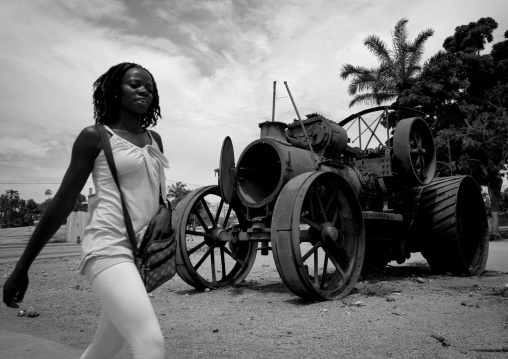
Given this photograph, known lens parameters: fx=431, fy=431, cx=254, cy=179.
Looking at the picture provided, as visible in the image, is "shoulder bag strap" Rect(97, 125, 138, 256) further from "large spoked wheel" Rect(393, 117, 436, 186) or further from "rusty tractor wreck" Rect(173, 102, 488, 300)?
"large spoked wheel" Rect(393, 117, 436, 186)

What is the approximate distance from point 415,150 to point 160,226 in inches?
237

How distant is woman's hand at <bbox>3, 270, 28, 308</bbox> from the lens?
1.62 meters

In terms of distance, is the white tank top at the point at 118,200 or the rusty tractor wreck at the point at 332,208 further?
the rusty tractor wreck at the point at 332,208

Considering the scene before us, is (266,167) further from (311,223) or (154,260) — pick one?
(154,260)

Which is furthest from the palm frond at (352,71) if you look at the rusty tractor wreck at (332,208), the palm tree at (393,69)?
the rusty tractor wreck at (332,208)

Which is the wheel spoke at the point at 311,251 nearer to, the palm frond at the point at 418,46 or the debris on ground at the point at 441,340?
the debris on ground at the point at 441,340

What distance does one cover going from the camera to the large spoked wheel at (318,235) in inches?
177

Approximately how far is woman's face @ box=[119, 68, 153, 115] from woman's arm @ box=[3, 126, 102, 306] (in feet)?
0.90

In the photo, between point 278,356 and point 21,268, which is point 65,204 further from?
point 278,356

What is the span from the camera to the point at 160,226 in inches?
70.2

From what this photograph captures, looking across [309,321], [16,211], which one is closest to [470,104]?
[309,321]

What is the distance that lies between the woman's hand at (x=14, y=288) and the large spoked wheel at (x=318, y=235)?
10.1 feet

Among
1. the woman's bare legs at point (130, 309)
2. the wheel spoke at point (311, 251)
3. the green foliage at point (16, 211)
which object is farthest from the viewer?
the green foliage at point (16, 211)

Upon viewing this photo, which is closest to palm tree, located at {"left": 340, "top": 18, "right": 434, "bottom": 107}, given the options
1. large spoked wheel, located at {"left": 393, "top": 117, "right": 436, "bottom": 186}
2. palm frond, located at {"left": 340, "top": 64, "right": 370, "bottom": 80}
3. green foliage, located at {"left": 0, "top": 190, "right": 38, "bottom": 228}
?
palm frond, located at {"left": 340, "top": 64, "right": 370, "bottom": 80}
